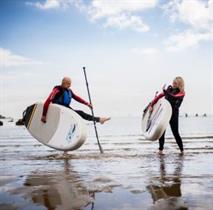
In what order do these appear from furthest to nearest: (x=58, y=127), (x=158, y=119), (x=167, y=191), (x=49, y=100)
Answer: (x=158, y=119) → (x=58, y=127) → (x=49, y=100) → (x=167, y=191)

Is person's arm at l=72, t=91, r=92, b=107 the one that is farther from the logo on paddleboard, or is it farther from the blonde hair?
the blonde hair

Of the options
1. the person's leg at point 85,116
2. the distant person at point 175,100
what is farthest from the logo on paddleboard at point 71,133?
the distant person at point 175,100

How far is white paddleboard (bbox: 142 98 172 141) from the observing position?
9.87 meters

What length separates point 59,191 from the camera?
15.0 ft

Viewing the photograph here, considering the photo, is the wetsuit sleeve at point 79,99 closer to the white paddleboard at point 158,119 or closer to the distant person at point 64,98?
the distant person at point 64,98

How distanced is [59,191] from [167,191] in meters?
1.28

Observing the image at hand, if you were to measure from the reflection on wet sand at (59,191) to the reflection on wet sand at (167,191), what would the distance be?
732 mm

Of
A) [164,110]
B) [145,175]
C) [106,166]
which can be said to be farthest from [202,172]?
[164,110]

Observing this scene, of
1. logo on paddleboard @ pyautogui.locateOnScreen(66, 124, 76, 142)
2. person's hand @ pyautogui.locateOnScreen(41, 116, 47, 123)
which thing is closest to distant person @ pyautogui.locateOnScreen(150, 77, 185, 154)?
logo on paddleboard @ pyautogui.locateOnScreen(66, 124, 76, 142)

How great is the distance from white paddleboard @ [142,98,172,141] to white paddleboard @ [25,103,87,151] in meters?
2.00

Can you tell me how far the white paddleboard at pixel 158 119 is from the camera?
9867 mm

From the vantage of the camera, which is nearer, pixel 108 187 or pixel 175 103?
pixel 108 187

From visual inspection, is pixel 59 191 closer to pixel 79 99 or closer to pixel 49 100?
pixel 49 100

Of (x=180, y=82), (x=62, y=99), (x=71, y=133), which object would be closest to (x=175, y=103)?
(x=180, y=82)
